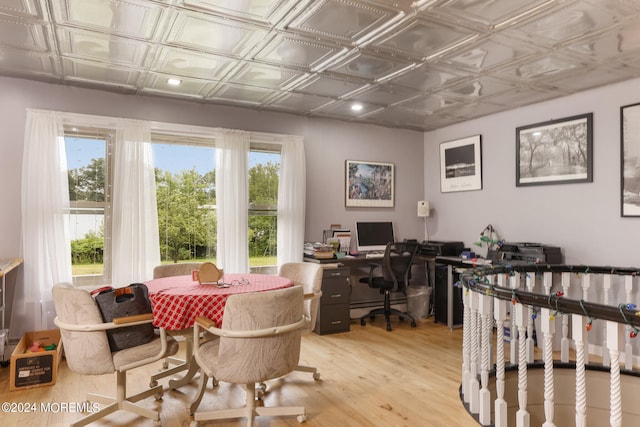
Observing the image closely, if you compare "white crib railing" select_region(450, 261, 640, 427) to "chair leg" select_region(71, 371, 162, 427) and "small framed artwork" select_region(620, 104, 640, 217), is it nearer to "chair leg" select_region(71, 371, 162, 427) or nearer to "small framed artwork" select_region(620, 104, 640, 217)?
"small framed artwork" select_region(620, 104, 640, 217)

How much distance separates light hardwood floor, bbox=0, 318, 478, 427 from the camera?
278 centimetres

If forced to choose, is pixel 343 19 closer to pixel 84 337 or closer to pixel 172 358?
pixel 84 337

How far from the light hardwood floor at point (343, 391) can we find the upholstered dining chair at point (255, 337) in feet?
1.70

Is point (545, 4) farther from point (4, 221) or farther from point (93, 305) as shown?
point (4, 221)

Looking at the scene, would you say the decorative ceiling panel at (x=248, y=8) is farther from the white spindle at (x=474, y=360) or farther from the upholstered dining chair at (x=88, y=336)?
the white spindle at (x=474, y=360)

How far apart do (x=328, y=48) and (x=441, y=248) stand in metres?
3.09

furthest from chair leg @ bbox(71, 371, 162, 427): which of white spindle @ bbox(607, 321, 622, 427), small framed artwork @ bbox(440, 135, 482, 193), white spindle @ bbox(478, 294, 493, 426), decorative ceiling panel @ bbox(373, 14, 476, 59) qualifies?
small framed artwork @ bbox(440, 135, 482, 193)

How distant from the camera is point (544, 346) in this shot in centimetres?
186

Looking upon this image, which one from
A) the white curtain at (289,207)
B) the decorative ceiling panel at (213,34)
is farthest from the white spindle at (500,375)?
the white curtain at (289,207)

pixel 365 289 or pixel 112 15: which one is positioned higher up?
pixel 112 15

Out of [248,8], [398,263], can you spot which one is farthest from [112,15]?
[398,263]

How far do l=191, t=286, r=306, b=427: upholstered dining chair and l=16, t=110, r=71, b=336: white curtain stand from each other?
232 cm

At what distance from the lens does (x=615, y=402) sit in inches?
63.5

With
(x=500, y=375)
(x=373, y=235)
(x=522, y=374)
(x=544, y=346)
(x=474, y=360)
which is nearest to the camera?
(x=544, y=346)
